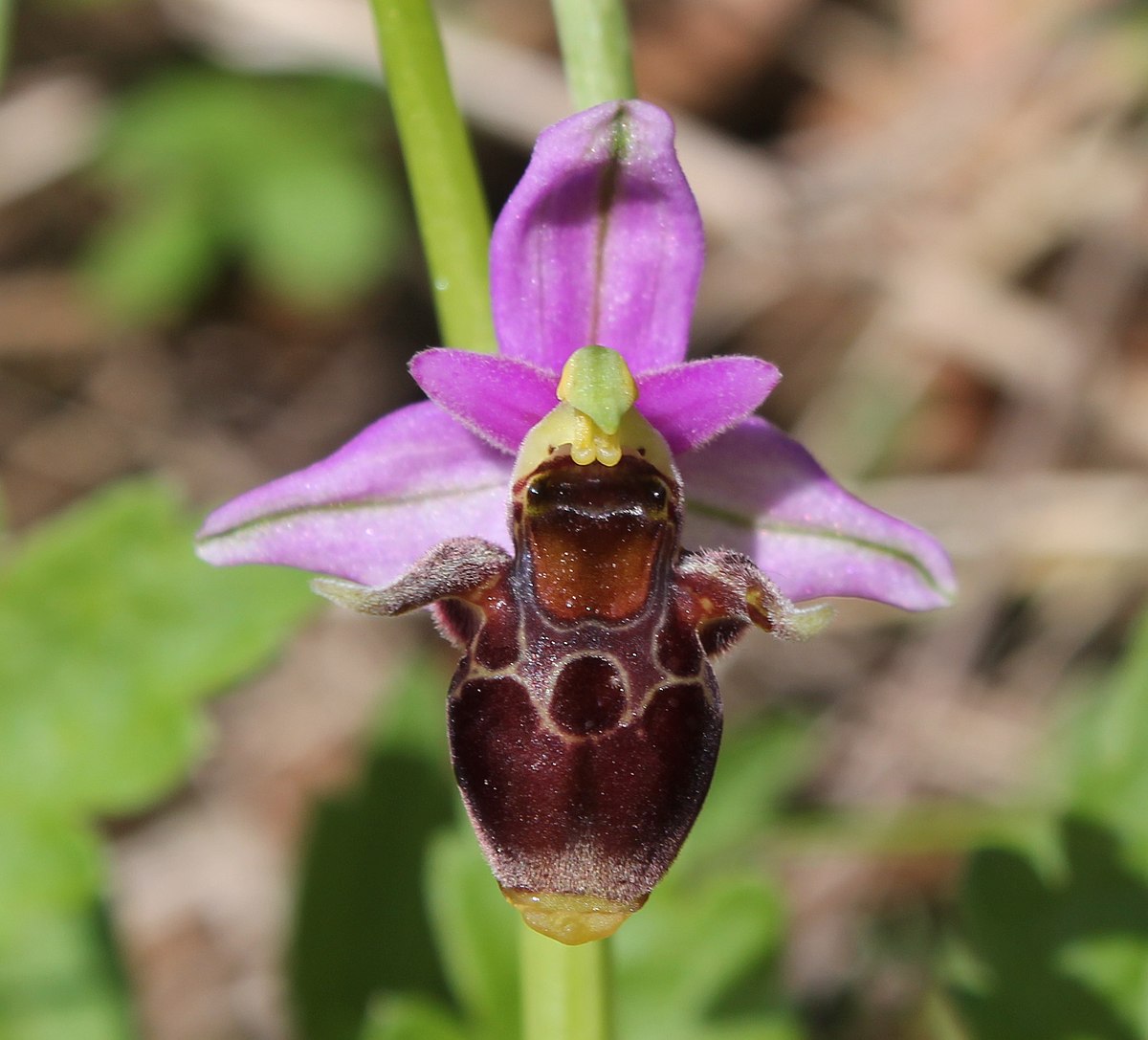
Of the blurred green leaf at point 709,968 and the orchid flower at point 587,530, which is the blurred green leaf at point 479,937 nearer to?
the blurred green leaf at point 709,968

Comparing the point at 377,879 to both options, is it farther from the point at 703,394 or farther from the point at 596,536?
the point at 703,394

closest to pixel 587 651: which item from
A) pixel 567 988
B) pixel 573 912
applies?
pixel 573 912

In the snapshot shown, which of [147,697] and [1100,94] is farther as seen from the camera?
[1100,94]

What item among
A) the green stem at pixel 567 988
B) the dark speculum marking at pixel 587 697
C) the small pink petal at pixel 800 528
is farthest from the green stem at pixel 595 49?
the green stem at pixel 567 988

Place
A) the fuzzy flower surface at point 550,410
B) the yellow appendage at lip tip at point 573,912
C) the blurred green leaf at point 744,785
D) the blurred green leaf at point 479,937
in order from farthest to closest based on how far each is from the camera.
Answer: the blurred green leaf at point 744,785
the blurred green leaf at point 479,937
the fuzzy flower surface at point 550,410
the yellow appendage at lip tip at point 573,912

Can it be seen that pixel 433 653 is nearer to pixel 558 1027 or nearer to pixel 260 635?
pixel 260 635

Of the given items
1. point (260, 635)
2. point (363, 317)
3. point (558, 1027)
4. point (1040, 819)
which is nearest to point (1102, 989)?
point (1040, 819)

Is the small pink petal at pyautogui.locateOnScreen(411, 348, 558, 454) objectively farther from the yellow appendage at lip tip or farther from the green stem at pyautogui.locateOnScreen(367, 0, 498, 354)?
the yellow appendage at lip tip

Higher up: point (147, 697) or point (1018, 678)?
point (147, 697)

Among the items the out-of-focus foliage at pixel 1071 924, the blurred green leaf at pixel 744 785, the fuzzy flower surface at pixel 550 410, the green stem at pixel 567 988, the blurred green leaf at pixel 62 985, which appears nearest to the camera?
the fuzzy flower surface at pixel 550 410
